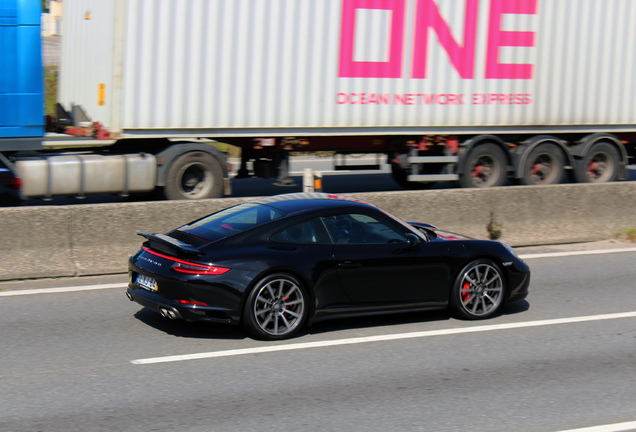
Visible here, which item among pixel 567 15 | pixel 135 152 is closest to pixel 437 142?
pixel 567 15

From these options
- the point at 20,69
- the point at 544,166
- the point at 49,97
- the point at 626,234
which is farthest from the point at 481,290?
the point at 49,97

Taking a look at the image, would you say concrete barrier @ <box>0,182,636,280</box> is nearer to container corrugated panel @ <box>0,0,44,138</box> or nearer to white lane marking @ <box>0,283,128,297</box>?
white lane marking @ <box>0,283,128,297</box>

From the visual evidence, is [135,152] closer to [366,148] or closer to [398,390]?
[366,148]

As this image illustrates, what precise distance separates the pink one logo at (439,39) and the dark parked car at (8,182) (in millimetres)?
5625

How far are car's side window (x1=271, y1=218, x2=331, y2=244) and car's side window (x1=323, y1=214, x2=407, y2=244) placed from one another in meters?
0.08

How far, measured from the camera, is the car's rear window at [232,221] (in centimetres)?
702

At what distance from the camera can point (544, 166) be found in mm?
15570

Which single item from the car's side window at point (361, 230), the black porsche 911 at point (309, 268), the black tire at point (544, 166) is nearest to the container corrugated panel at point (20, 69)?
the black porsche 911 at point (309, 268)

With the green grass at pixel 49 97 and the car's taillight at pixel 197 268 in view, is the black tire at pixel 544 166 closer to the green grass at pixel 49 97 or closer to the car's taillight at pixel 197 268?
the green grass at pixel 49 97

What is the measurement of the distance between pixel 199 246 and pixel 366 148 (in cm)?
844

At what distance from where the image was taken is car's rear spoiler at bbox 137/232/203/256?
21.9 ft

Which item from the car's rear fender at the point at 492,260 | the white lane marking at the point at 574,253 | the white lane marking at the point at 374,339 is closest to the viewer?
the white lane marking at the point at 374,339

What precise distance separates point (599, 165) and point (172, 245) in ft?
38.4

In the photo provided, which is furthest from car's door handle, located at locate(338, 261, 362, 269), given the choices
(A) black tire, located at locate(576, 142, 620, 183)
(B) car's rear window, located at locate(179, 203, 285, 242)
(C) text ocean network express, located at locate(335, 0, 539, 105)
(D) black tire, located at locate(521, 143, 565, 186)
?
(A) black tire, located at locate(576, 142, 620, 183)
